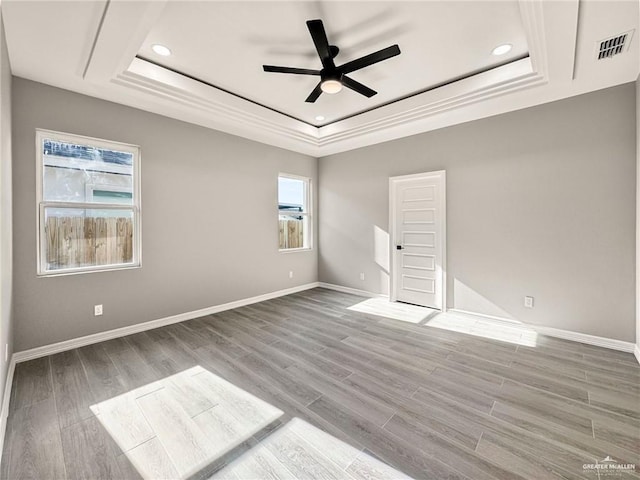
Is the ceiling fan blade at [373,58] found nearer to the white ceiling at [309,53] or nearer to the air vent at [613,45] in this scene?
the white ceiling at [309,53]

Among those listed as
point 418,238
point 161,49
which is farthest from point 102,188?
point 418,238

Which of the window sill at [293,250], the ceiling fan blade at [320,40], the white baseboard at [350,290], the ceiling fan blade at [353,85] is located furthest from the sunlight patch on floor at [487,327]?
the ceiling fan blade at [320,40]

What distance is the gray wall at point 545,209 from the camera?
3068 mm

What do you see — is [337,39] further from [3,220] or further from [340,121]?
[3,220]

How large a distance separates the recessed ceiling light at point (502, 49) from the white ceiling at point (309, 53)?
5cm

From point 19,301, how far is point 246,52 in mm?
3375

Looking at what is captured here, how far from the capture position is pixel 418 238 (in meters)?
4.64

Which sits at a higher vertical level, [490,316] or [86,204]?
[86,204]

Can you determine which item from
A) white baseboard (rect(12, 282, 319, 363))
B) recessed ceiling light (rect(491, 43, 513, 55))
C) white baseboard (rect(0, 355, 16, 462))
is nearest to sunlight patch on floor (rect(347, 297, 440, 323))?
white baseboard (rect(12, 282, 319, 363))

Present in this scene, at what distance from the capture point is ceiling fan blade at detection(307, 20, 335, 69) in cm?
218

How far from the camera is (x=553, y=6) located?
1.96 m

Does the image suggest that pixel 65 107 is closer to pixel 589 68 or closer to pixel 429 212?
pixel 429 212

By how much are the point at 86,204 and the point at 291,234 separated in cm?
322

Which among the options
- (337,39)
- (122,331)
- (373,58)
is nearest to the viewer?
(373,58)
